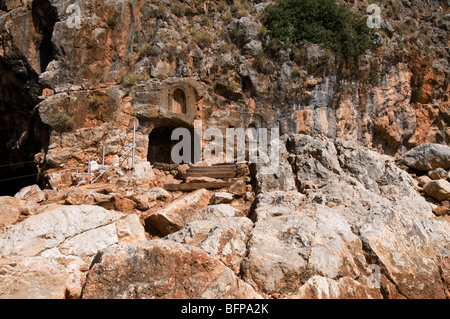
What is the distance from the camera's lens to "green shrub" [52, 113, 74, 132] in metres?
11.2

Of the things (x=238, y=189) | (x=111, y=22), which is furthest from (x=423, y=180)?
(x=111, y=22)

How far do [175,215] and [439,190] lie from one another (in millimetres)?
5854

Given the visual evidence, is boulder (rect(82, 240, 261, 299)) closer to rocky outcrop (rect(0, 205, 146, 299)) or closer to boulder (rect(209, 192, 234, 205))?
rocky outcrop (rect(0, 205, 146, 299))

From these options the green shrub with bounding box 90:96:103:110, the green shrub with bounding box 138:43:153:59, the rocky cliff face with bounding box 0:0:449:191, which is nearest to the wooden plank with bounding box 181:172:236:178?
the rocky cliff face with bounding box 0:0:449:191

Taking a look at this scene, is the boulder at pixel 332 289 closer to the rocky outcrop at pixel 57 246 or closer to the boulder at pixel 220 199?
the rocky outcrop at pixel 57 246

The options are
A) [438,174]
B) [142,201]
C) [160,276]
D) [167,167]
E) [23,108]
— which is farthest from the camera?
[23,108]

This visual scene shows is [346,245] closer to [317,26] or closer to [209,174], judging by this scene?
[209,174]

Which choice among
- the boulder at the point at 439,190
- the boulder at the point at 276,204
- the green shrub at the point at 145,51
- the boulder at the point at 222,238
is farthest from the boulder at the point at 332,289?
the green shrub at the point at 145,51

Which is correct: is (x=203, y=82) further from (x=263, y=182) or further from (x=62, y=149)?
(x=263, y=182)

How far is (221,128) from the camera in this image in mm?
13445

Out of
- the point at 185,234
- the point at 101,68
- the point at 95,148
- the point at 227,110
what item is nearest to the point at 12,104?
the point at 101,68

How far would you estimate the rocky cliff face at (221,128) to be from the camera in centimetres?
380

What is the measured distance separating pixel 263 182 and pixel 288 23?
1055 cm

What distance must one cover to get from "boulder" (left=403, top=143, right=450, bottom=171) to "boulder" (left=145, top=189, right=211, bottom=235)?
6029 millimetres
